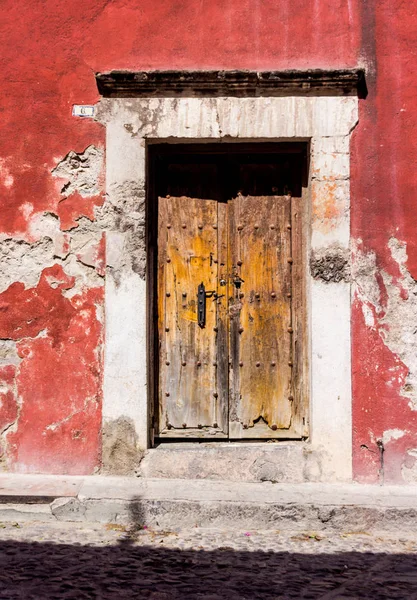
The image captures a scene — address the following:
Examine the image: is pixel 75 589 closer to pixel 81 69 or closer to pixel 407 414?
pixel 407 414

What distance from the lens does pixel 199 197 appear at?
5.01 metres

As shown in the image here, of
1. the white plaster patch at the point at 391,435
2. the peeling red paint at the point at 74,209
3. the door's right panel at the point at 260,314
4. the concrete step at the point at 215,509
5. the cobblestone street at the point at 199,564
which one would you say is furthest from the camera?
the door's right panel at the point at 260,314

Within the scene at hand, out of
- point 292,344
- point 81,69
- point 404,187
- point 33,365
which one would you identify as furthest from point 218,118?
point 33,365

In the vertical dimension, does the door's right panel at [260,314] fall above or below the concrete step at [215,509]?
above

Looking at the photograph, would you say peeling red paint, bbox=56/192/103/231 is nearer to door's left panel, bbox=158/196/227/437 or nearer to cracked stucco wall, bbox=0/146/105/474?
cracked stucco wall, bbox=0/146/105/474

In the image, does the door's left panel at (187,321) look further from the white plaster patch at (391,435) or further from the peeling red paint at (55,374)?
the white plaster patch at (391,435)

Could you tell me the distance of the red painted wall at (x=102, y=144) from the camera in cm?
471

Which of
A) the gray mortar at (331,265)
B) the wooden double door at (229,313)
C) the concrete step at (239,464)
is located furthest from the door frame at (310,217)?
the wooden double door at (229,313)

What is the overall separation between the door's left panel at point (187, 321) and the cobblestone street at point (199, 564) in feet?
3.21

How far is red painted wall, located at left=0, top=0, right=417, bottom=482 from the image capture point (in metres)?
4.71

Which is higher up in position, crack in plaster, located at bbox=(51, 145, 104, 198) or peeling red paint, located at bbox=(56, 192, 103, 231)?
crack in plaster, located at bbox=(51, 145, 104, 198)

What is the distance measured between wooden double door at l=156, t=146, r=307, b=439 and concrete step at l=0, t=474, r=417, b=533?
0.74 meters

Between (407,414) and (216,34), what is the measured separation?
280 centimetres

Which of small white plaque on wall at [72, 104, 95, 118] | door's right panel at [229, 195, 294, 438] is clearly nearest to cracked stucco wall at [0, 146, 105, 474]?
small white plaque on wall at [72, 104, 95, 118]
